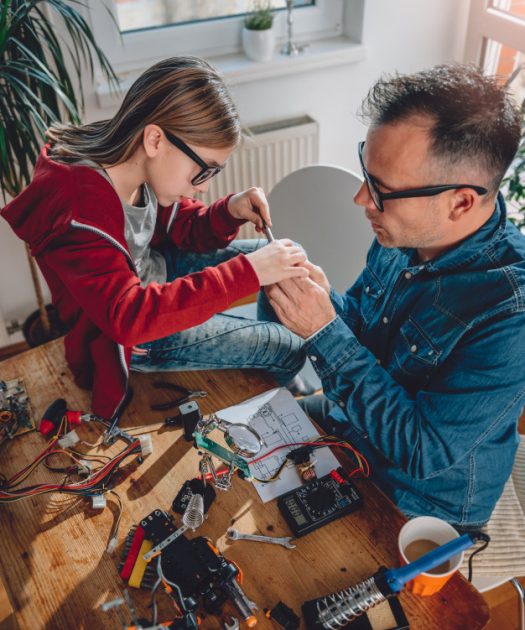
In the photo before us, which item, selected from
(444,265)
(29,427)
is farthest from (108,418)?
(444,265)

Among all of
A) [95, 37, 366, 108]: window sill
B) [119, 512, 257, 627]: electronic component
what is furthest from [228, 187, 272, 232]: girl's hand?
[95, 37, 366, 108]: window sill

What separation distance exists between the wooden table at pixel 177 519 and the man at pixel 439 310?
0.16 meters

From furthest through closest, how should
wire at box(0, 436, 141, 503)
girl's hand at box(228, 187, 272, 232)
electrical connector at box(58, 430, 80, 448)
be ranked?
girl's hand at box(228, 187, 272, 232), electrical connector at box(58, 430, 80, 448), wire at box(0, 436, 141, 503)

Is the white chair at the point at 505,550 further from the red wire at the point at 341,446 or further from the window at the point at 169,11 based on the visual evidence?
the window at the point at 169,11

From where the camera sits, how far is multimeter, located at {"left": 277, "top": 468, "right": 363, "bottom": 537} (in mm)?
1164

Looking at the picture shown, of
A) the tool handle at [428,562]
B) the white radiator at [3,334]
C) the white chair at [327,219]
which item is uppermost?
the white chair at [327,219]

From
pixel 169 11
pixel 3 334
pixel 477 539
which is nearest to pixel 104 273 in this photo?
pixel 477 539

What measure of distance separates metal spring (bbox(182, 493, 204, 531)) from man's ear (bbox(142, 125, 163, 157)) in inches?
31.1

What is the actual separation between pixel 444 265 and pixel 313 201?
0.72 metres

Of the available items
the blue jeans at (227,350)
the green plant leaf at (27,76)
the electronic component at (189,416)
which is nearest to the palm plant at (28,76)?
the green plant leaf at (27,76)

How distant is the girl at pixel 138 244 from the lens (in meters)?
1.32

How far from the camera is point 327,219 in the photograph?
1911 mm

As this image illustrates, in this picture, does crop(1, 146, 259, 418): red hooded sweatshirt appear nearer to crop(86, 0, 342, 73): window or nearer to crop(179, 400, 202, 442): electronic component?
crop(179, 400, 202, 442): electronic component

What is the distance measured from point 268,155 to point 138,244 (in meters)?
1.37
